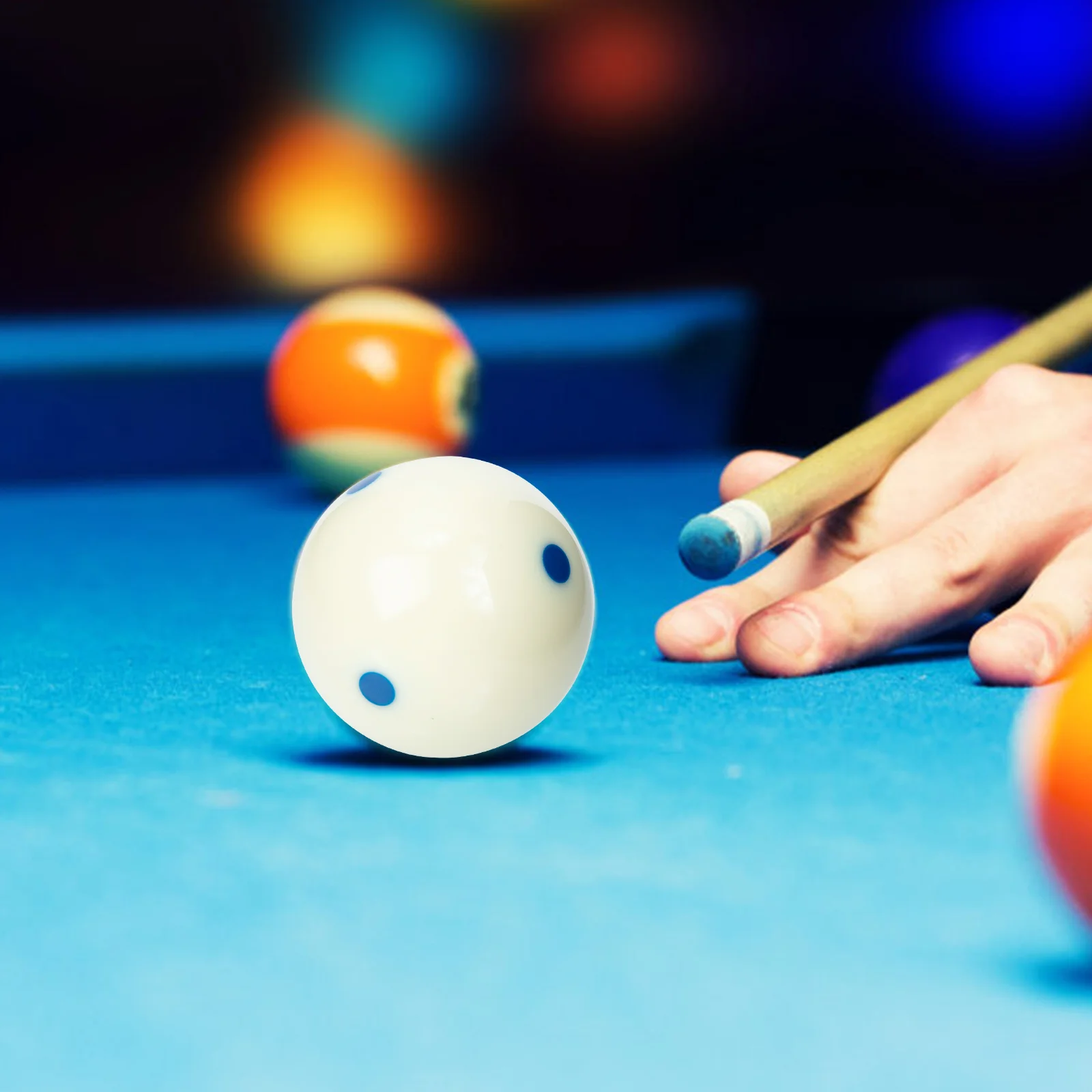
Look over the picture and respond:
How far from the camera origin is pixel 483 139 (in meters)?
6.71

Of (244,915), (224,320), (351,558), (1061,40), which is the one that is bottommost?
(224,320)

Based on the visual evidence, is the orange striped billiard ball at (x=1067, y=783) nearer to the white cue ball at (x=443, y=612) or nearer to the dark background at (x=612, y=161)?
the white cue ball at (x=443, y=612)

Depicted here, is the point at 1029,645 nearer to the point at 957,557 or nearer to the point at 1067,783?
the point at 957,557

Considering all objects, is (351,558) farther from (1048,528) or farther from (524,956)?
(1048,528)

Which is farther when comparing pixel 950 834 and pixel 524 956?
pixel 950 834

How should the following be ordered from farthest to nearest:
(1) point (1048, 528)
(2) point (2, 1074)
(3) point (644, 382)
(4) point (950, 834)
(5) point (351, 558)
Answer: (3) point (644, 382) → (1) point (1048, 528) → (5) point (351, 558) → (4) point (950, 834) → (2) point (2, 1074)

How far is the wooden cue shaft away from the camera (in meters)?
1.83

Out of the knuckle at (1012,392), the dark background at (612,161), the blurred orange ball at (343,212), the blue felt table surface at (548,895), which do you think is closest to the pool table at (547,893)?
the blue felt table surface at (548,895)

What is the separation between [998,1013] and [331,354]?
9.49ft

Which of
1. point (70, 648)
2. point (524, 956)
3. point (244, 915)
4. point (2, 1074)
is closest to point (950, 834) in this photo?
point (524, 956)

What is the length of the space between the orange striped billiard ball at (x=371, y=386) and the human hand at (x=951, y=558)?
163 centimetres

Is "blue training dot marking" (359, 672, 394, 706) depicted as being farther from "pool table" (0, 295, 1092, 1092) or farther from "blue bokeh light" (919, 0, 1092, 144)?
"blue bokeh light" (919, 0, 1092, 144)

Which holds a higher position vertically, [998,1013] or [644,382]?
[998,1013]

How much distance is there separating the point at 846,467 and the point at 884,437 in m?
0.09
